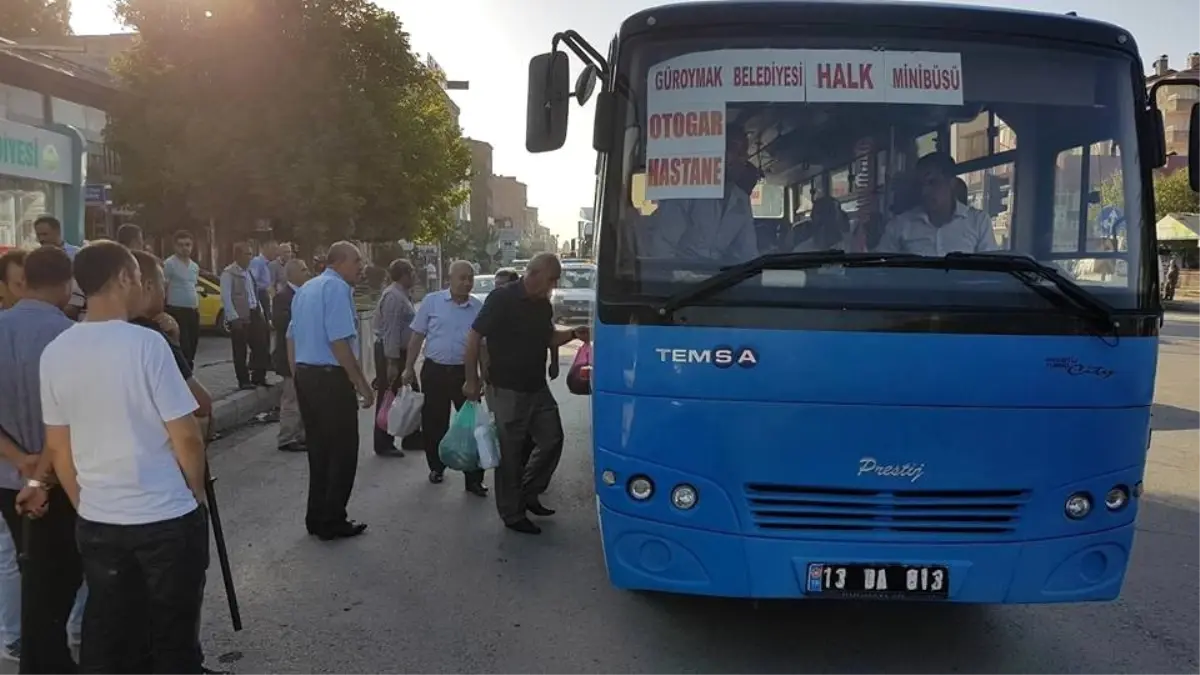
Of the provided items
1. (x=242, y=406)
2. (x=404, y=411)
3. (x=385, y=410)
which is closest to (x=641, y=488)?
(x=404, y=411)

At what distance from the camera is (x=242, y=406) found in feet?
36.8

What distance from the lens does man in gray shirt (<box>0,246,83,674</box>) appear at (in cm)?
384

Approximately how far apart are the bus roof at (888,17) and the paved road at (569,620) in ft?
9.14

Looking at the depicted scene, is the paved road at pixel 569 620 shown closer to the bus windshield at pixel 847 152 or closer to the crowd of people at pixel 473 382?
the crowd of people at pixel 473 382

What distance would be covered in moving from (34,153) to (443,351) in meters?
6.67

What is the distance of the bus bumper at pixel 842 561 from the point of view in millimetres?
4152

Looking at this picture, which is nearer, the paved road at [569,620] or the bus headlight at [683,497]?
the bus headlight at [683,497]

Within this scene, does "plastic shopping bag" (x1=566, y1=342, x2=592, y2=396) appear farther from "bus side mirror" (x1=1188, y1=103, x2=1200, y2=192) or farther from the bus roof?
"bus side mirror" (x1=1188, y1=103, x2=1200, y2=192)

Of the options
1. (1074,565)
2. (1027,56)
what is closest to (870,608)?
(1074,565)

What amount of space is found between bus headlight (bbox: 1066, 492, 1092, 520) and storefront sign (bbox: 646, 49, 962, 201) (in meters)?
1.73

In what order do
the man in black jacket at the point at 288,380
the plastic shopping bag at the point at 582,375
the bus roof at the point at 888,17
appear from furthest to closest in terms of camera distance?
the man in black jacket at the point at 288,380
the plastic shopping bag at the point at 582,375
the bus roof at the point at 888,17

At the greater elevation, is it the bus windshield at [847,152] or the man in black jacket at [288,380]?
the bus windshield at [847,152]

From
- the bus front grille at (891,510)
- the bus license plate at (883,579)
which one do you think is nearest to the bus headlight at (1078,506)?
the bus front grille at (891,510)

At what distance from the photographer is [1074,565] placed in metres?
4.27
